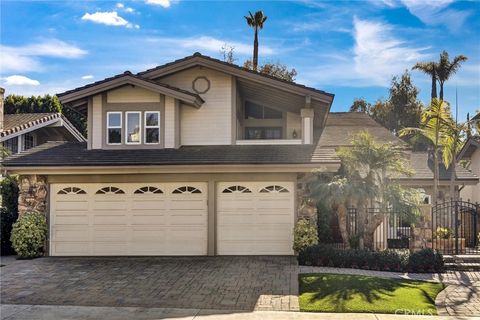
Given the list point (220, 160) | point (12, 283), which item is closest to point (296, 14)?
point (220, 160)

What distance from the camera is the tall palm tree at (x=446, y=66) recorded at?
33.0 m

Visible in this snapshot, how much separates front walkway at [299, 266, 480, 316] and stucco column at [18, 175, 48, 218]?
28.0 ft

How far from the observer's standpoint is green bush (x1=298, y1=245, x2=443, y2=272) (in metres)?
11.8

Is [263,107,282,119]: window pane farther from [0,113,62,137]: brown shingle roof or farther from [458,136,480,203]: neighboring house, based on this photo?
[0,113,62,137]: brown shingle roof

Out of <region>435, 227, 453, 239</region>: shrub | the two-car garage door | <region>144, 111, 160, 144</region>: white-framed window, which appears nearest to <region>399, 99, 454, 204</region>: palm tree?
<region>435, 227, 453, 239</region>: shrub

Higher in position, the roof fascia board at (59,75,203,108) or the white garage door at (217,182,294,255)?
the roof fascia board at (59,75,203,108)

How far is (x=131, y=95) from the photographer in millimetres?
15195

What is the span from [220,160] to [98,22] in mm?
6074

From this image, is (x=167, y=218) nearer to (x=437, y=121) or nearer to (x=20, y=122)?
(x=437, y=121)

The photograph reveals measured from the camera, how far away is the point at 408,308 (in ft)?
27.1

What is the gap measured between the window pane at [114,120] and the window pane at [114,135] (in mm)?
175

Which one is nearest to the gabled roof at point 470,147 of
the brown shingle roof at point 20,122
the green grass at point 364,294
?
the green grass at point 364,294

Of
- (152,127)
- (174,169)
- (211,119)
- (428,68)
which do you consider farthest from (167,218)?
(428,68)

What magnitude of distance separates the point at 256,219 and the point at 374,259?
3.76 metres
